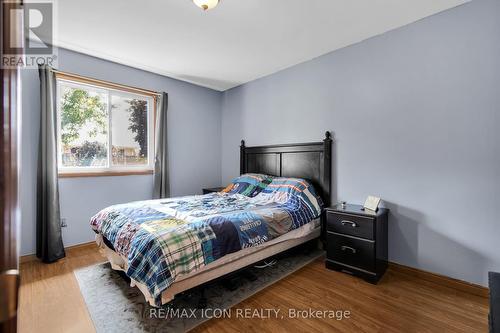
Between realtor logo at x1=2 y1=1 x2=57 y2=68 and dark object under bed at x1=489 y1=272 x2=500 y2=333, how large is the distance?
1.52m

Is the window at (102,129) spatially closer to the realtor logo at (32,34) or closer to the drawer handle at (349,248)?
the realtor logo at (32,34)

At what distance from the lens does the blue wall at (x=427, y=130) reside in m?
2.05

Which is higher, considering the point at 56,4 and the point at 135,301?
the point at 56,4

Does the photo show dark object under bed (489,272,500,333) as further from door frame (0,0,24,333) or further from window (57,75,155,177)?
window (57,75,155,177)

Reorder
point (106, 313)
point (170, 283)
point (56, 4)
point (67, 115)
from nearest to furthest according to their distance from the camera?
point (170, 283) < point (106, 313) < point (56, 4) < point (67, 115)

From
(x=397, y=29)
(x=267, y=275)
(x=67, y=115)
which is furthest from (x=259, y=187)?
(x=67, y=115)

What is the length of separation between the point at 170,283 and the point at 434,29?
3.27m

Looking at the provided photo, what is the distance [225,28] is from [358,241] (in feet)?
8.64

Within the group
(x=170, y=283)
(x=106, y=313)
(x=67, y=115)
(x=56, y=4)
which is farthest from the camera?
(x=67, y=115)

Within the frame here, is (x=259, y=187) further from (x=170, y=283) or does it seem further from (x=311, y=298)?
(x=170, y=283)

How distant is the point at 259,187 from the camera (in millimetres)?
3410

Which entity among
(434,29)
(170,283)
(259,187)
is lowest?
(170,283)

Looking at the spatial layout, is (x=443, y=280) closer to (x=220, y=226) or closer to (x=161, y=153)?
(x=220, y=226)

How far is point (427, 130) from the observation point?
234cm
